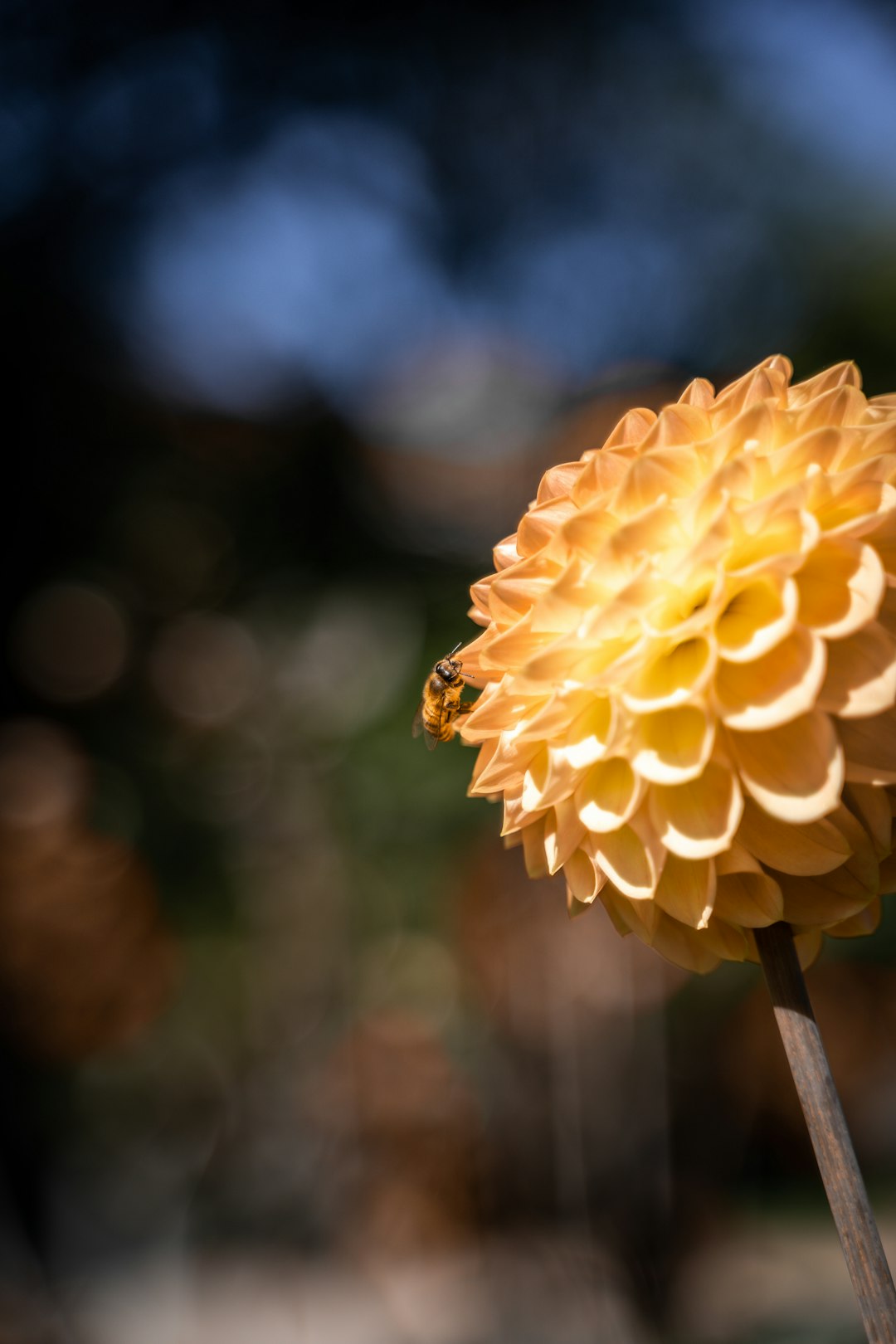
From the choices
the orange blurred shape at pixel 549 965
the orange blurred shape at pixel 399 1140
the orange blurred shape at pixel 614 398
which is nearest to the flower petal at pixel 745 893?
the orange blurred shape at pixel 549 965

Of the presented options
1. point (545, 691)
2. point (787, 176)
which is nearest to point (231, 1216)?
point (545, 691)

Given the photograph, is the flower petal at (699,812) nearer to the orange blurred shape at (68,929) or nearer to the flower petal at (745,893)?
the flower petal at (745,893)

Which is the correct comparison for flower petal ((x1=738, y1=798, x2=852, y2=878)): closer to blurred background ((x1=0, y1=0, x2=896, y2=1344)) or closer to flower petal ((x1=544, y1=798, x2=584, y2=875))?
flower petal ((x1=544, y1=798, x2=584, y2=875))

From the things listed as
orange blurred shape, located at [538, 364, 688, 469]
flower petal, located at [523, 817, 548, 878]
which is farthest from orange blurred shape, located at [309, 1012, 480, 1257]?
flower petal, located at [523, 817, 548, 878]

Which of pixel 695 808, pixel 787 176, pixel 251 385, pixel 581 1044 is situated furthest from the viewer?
pixel 251 385

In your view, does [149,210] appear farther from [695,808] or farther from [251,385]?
[695,808]
